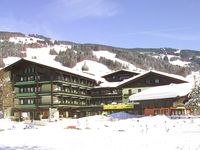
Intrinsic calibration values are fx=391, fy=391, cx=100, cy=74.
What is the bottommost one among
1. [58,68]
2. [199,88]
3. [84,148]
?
[84,148]

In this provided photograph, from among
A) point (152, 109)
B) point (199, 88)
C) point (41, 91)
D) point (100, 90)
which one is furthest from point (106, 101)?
point (199, 88)

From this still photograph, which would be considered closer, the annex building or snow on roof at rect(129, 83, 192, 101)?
snow on roof at rect(129, 83, 192, 101)

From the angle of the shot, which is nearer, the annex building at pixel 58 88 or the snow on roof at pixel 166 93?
the snow on roof at pixel 166 93

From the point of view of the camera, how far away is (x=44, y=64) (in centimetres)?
7956

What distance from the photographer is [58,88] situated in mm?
81000

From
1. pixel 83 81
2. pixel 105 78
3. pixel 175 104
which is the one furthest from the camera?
pixel 105 78

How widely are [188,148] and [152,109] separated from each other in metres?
42.2

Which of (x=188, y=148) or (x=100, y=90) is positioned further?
(x=100, y=90)

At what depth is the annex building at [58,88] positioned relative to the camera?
79.9 meters

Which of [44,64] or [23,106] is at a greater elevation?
[44,64]

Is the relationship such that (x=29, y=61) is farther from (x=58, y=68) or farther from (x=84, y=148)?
(x=84, y=148)

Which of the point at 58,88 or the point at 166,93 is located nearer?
the point at 166,93

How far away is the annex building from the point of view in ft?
262

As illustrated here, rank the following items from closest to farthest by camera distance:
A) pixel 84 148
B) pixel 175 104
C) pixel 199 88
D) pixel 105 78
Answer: pixel 84 148 → pixel 199 88 → pixel 175 104 → pixel 105 78
